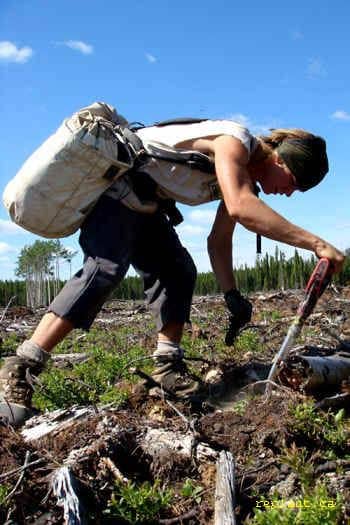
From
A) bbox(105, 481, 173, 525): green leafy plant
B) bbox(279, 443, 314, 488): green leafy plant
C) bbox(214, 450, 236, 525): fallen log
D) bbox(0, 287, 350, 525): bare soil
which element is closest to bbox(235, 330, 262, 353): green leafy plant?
bbox(0, 287, 350, 525): bare soil

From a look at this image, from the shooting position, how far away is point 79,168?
3029 mm

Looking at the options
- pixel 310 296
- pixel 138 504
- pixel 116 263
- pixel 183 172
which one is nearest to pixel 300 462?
pixel 138 504

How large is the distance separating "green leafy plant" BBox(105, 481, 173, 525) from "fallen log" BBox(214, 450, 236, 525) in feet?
0.61

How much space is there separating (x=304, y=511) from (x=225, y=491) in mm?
318

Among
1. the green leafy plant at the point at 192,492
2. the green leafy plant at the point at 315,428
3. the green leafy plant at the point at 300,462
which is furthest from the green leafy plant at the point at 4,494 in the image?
the green leafy plant at the point at 315,428

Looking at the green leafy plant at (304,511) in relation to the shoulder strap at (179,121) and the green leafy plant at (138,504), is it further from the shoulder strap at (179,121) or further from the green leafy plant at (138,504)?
the shoulder strap at (179,121)

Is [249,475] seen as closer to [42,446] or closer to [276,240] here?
[42,446]

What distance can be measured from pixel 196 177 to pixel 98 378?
149cm

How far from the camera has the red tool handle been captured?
2.77 meters

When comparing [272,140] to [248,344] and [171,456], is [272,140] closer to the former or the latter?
[171,456]

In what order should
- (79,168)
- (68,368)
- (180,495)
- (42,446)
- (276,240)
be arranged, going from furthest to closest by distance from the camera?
(68,368) → (79,168) → (276,240) → (42,446) → (180,495)

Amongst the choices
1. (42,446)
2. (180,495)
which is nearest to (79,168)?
(42,446)

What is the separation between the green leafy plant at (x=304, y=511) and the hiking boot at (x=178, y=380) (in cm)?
136

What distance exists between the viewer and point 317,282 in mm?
2816
